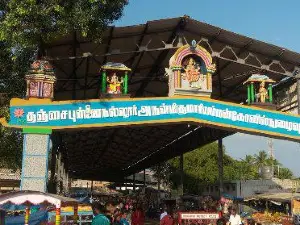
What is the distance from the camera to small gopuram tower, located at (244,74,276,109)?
16203 millimetres

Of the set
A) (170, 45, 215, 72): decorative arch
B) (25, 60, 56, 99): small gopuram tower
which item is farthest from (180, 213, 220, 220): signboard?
(25, 60, 56, 99): small gopuram tower

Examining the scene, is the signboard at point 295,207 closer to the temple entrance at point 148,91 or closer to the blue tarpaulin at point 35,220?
the temple entrance at point 148,91

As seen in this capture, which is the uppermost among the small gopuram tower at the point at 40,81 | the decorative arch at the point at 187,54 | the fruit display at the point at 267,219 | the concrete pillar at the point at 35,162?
the decorative arch at the point at 187,54

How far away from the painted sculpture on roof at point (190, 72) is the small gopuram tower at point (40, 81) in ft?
14.2

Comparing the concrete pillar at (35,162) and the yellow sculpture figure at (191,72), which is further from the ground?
the yellow sculpture figure at (191,72)

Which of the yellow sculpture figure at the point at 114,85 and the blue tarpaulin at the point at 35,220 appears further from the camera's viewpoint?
the yellow sculpture figure at the point at 114,85

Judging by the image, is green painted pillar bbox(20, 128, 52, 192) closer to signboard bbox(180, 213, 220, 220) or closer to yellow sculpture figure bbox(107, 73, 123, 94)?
yellow sculpture figure bbox(107, 73, 123, 94)

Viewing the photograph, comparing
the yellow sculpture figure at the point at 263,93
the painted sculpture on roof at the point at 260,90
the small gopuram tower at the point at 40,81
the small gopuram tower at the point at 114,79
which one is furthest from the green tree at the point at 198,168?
the small gopuram tower at the point at 40,81

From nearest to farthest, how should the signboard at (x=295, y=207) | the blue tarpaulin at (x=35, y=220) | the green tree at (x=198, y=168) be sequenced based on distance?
the blue tarpaulin at (x=35, y=220), the signboard at (x=295, y=207), the green tree at (x=198, y=168)

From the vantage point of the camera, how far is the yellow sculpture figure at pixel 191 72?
15219 millimetres

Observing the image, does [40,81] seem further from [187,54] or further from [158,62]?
[158,62]

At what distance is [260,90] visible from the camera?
54.4 ft

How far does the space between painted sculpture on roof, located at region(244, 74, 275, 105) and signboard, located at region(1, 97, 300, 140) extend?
2.81 ft

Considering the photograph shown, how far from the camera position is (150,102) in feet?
47.6
